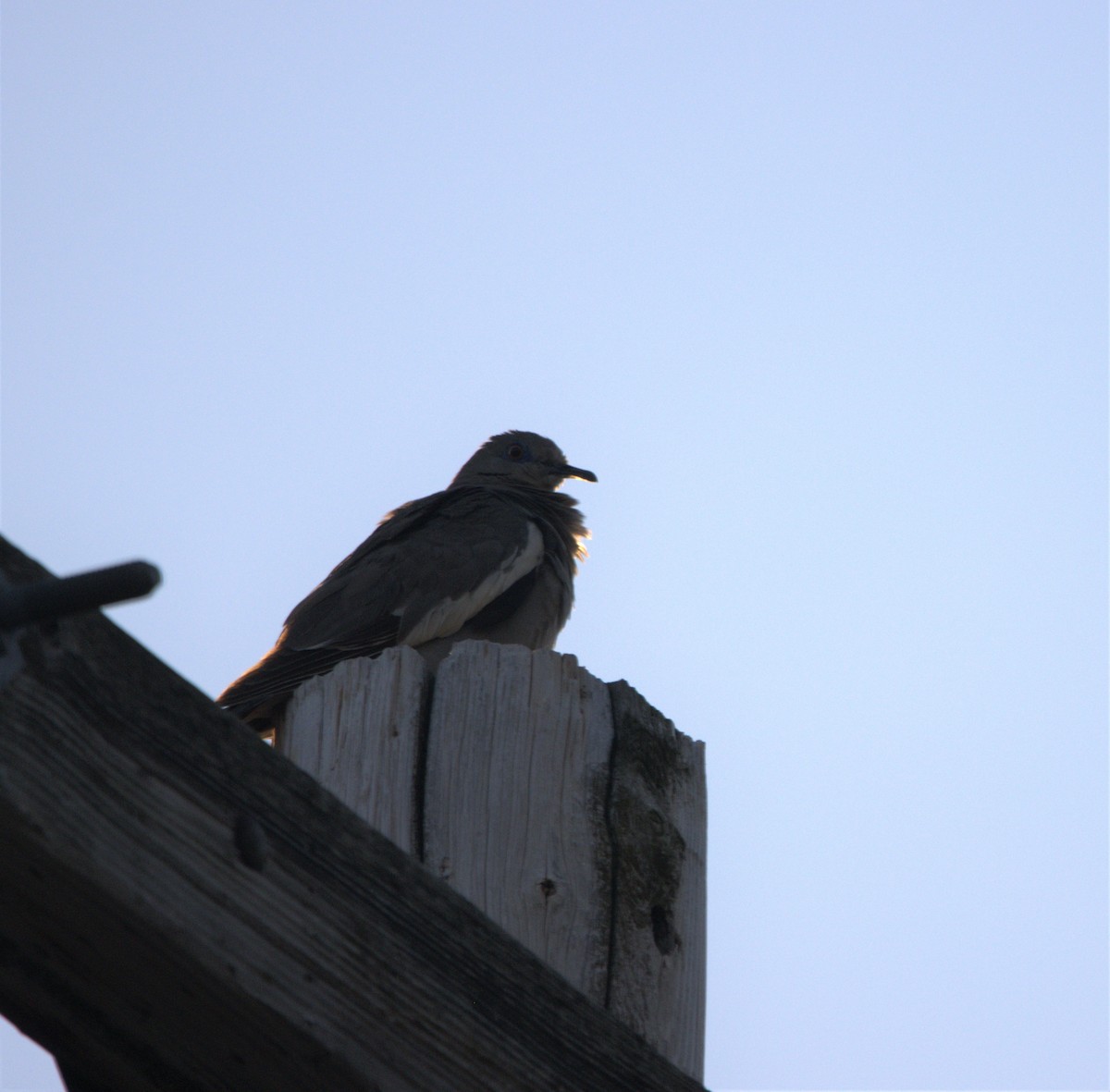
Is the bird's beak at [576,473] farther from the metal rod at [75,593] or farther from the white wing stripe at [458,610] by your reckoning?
the metal rod at [75,593]

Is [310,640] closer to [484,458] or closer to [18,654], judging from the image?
[484,458]

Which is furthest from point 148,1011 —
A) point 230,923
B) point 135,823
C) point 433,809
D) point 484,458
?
point 484,458

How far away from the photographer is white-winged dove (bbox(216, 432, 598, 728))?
261 inches

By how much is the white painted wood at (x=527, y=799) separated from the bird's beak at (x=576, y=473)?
20.1 feet

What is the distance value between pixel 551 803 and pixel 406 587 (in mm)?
4194

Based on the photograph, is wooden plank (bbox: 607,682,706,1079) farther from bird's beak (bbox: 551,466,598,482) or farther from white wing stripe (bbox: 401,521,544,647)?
bird's beak (bbox: 551,466,598,482)

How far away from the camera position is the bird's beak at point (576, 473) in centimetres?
915

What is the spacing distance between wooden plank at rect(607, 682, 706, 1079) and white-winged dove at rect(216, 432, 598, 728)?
Result: 345cm

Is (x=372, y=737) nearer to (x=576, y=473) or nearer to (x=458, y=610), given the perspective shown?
(x=458, y=610)

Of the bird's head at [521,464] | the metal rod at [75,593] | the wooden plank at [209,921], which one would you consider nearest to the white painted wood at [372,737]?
the wooden plank at [209,921]

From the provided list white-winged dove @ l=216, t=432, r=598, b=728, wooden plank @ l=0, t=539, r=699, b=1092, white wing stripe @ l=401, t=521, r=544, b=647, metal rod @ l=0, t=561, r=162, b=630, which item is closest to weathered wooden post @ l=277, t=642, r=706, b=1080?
wooden plank @ l=0, t=539, r=699, b=1092

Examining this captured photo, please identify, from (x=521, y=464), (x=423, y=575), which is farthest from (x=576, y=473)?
(x=423, y=575)

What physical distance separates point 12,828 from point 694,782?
181cm

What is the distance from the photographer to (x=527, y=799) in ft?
9.14
